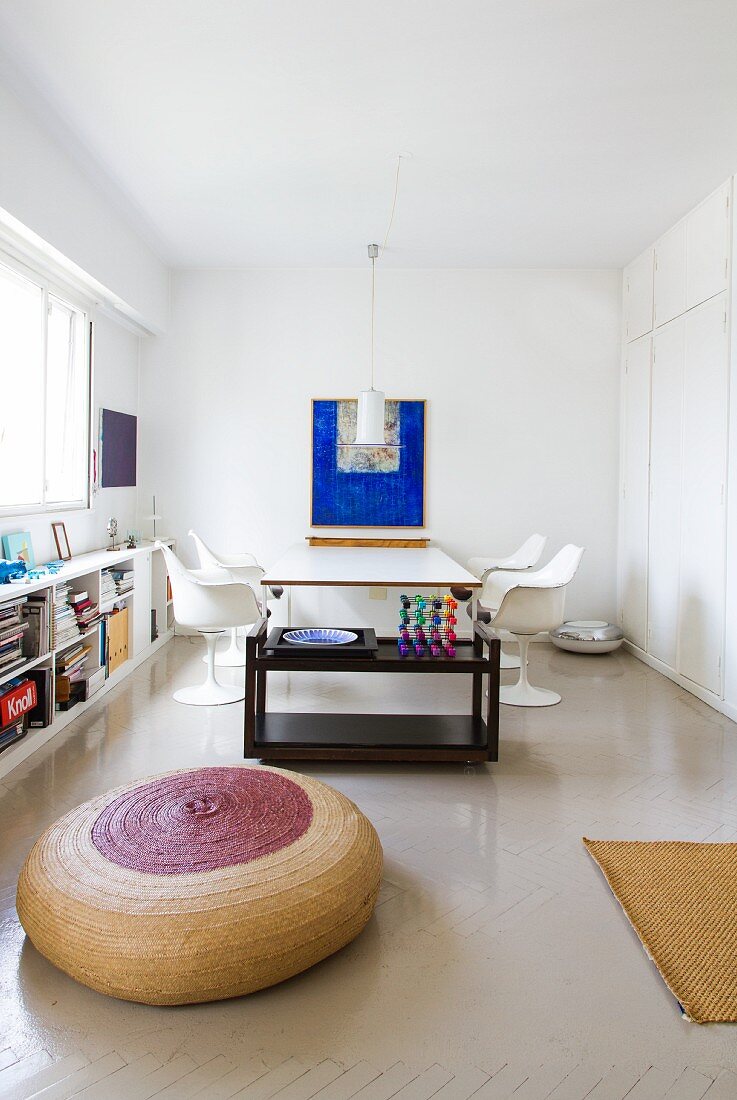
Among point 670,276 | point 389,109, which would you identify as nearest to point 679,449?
point 670,276

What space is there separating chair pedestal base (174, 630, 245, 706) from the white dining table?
2.13 ft

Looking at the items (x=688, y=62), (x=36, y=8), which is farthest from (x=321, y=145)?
(x=688, y=62)

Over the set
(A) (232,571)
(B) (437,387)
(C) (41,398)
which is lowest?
(A) (232,571)

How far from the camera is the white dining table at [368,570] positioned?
12.6ft

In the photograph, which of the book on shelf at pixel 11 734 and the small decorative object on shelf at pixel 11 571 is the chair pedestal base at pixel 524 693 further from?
the small decorative object on shelf at pixel 11 571

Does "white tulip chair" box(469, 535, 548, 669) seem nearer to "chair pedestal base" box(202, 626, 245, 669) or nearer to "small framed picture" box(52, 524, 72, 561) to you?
"chair pedestal base" box(202, 626, 245, 669)

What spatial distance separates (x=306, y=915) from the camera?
2.01m

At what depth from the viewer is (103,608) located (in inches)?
187

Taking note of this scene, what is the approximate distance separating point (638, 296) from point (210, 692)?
4.23 meters

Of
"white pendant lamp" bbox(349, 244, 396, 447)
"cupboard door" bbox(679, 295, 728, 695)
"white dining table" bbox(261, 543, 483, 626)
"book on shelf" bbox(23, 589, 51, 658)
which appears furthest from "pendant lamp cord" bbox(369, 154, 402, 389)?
"book on shelf" bbox(23, 589, 51, 658)

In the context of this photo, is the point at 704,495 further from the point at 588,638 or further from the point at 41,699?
the point at 41,699

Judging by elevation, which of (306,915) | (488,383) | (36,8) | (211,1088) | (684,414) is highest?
(36,8)

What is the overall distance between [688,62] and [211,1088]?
388cm

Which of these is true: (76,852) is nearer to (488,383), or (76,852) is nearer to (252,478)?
(252,478)
